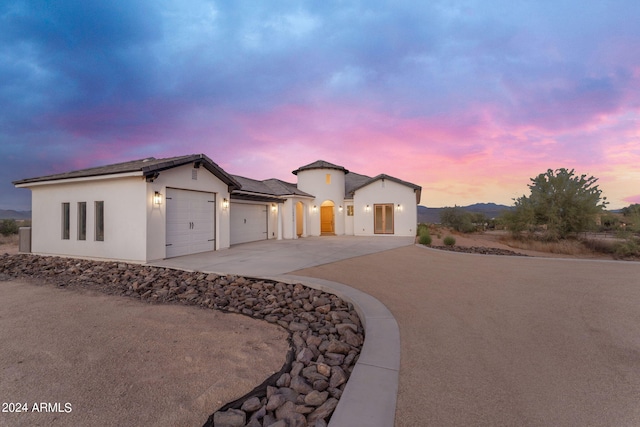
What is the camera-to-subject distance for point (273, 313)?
14.0ft

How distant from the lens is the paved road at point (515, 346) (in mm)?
1994

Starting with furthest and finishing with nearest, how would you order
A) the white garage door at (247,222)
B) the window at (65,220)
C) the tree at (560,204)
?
the tree at (560,204)
the white garage door at (247,222)
the window at (65,220)

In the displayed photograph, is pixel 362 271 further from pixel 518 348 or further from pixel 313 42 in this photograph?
pixel 313 42

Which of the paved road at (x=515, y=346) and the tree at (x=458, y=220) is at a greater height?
the tree at (x=458, y=220)

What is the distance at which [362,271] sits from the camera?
278 inches

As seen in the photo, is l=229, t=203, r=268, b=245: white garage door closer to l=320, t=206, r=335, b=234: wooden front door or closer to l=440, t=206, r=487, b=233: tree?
l=320, t=206, r=335, b=234: wooden front door

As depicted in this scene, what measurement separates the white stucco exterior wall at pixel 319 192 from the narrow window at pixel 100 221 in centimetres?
1298

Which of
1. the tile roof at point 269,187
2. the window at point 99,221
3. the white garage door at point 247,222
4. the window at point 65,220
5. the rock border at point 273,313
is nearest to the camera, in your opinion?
the rock border at point 273,313

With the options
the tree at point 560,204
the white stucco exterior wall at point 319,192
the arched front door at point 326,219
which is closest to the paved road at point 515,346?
the tree at point 560,204

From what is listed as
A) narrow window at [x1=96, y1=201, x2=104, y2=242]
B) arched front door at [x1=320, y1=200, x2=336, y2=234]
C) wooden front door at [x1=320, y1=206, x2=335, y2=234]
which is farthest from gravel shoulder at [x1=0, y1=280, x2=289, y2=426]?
wooden front door at [x1=320, y1=206, x2=335, y2=234]

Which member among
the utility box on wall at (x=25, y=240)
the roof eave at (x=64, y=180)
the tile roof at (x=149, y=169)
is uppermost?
the tile roof at (x=149, y=169)

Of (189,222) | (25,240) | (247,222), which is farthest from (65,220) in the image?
(247,222)

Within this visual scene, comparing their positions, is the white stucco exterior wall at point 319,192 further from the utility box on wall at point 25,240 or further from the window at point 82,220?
the utility box on wall at point 25,240

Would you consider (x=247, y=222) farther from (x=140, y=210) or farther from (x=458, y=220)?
(x=458, y=220)
